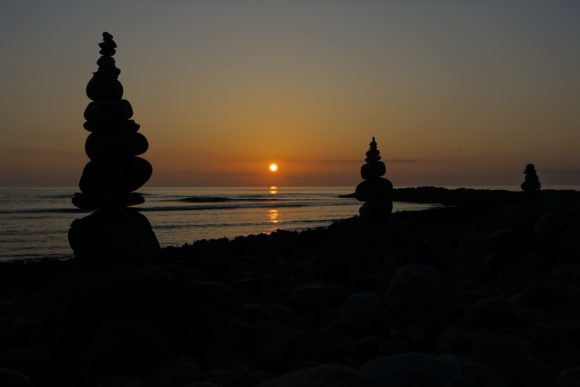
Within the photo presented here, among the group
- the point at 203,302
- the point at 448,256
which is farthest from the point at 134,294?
the point at 448,256

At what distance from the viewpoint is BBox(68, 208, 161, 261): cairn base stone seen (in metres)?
8.87

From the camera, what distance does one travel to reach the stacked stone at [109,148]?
9234 mm

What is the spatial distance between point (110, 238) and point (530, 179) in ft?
99.9

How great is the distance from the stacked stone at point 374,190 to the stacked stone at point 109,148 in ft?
32.2

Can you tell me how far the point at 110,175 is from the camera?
364 inches

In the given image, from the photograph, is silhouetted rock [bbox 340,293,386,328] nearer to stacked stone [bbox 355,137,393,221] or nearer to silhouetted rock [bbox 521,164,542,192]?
stacked stone [bbox 355,137,393,221]

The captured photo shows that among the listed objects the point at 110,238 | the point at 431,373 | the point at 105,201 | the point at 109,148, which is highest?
the point at 109,148

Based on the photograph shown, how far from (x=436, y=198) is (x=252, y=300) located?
8076 centimetres

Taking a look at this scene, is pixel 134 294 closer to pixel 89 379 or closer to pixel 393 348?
pixel 89 379

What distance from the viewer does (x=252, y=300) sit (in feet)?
39.7

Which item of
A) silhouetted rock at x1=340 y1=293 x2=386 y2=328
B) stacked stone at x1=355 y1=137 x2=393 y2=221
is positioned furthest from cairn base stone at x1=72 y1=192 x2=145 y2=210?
stacked stone at x1=355 y1=137 x2=393 y2=221

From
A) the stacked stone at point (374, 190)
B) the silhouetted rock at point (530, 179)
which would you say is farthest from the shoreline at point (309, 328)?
the silhouetted rock at point (530, 179)

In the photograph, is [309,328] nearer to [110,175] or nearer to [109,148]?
[110,175]

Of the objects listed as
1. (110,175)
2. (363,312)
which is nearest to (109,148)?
(110,175)
